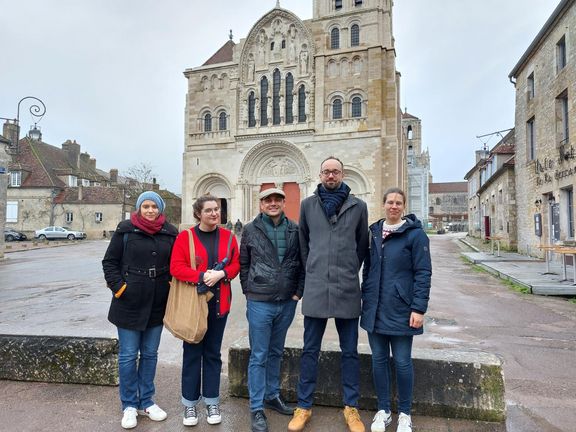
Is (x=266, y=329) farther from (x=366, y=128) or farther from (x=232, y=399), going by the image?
(x=366, y=128)

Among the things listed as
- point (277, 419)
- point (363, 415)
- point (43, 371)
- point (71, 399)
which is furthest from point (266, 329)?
point (43, 371)

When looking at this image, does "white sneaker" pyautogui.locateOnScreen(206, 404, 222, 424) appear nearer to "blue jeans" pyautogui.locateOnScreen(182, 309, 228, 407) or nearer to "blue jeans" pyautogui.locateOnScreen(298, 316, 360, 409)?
"blue jeans" pyautogui.locateOnScreen(182, 309, 228, 407)

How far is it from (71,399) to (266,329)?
2.03 metres

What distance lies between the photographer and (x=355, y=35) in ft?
97.9

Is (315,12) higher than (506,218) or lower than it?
higher

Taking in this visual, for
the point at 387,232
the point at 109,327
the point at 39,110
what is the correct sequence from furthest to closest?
the point at 39,110 → the point at 109,327 → the point at 387,232

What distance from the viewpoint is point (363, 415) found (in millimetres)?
3334

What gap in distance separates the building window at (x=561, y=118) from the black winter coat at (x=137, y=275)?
1514 centimetres

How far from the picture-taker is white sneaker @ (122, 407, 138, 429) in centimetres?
316

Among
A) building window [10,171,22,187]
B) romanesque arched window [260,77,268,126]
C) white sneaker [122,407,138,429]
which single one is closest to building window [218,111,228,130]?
romanesque arched window [260,77,268,126]

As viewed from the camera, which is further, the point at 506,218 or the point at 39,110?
the point at 506,218

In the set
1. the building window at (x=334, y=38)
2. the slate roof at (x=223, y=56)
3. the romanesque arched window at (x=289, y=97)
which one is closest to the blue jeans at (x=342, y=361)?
the romanesque arched window at (x=289, y=97)

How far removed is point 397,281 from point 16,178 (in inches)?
1846

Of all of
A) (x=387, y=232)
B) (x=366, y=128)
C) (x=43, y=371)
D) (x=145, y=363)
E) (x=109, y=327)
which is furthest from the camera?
(x=366, y=128)
